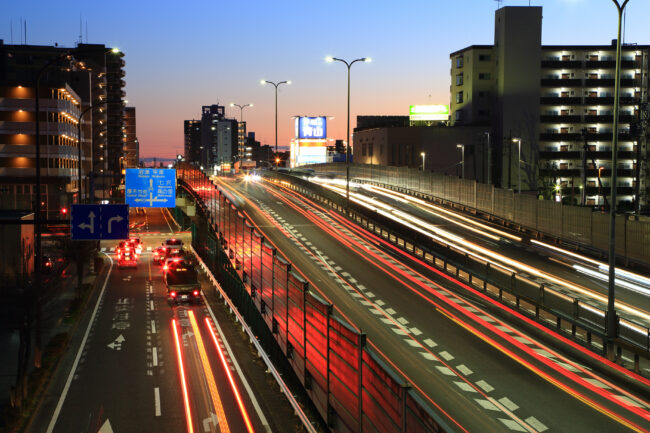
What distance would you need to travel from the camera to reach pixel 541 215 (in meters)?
52.5

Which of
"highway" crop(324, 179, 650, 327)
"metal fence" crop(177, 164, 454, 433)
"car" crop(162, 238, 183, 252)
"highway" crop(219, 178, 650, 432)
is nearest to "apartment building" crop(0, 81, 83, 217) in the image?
"car" crop(162, 238, 183, 252)

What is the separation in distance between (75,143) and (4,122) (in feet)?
52.3

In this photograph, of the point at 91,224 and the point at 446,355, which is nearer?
the point at 446,355

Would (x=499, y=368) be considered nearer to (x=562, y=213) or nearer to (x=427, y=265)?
(x=427, y=265)

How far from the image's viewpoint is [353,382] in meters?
12.9

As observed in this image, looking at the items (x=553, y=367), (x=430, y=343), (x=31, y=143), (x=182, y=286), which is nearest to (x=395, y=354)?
(x=430, y=343)

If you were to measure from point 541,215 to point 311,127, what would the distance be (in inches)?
4159

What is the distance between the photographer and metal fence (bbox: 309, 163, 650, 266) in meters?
39.5

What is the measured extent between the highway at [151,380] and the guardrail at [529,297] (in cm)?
1172

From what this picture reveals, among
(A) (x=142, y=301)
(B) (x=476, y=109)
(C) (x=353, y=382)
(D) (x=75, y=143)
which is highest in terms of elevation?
(B) (x=476, y=109)

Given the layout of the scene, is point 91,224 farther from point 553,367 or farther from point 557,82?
point 557,82

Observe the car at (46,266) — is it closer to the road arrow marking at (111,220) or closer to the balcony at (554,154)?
the road arrow marking at (111,220)

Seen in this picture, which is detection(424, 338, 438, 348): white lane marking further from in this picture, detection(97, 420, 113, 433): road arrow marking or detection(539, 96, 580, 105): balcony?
detection(539, 96, 580, 105): balcony

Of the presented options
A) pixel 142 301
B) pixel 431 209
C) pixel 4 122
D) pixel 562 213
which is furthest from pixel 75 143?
pixel 562 213
